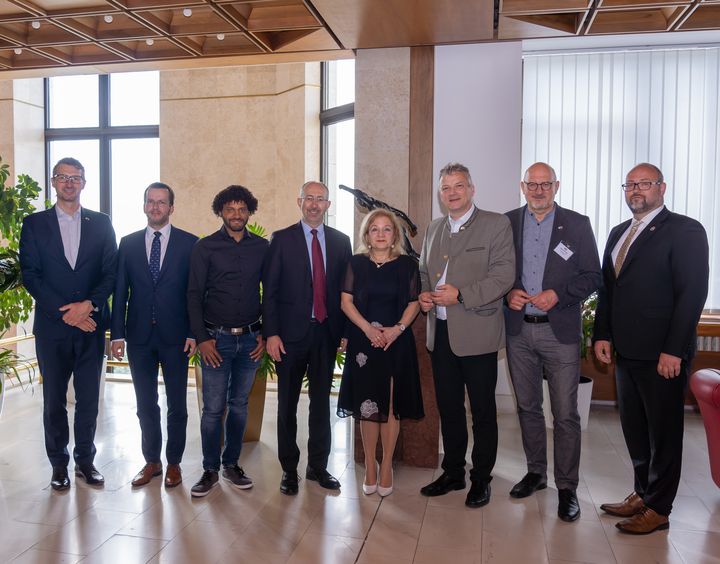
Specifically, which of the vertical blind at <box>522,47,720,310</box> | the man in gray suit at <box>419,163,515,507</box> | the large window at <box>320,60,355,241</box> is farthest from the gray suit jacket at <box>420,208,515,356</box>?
the large window at <box>320,60,355,241</box>

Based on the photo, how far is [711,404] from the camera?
3.29m

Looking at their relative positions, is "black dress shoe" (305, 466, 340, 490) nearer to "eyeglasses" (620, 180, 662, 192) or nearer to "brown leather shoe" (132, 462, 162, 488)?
"brown leather shoe" (132, 462, 162, 488)

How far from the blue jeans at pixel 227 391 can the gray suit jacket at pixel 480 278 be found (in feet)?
3.75

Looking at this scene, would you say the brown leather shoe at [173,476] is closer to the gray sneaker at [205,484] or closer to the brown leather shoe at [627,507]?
the gray sneaker at [205,484]

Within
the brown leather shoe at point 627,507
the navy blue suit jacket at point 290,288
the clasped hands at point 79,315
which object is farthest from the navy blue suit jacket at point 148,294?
the brown leather shoe at point 627,507

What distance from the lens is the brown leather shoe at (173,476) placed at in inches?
139

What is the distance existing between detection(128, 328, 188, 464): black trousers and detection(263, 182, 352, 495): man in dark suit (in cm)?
56

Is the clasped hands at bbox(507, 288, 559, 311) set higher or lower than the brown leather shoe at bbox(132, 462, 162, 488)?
higher

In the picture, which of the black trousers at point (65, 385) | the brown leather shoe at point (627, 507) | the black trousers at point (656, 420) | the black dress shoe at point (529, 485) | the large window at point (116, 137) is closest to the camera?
the black trousers at point (656, 420)

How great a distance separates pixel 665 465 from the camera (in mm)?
2973

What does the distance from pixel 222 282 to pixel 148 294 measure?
42 cm

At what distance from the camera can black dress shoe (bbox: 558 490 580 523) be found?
313cm

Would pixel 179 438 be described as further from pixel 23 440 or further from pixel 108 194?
pixel 108 194

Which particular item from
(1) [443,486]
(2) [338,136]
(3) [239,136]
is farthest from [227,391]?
(3) [239,136]
